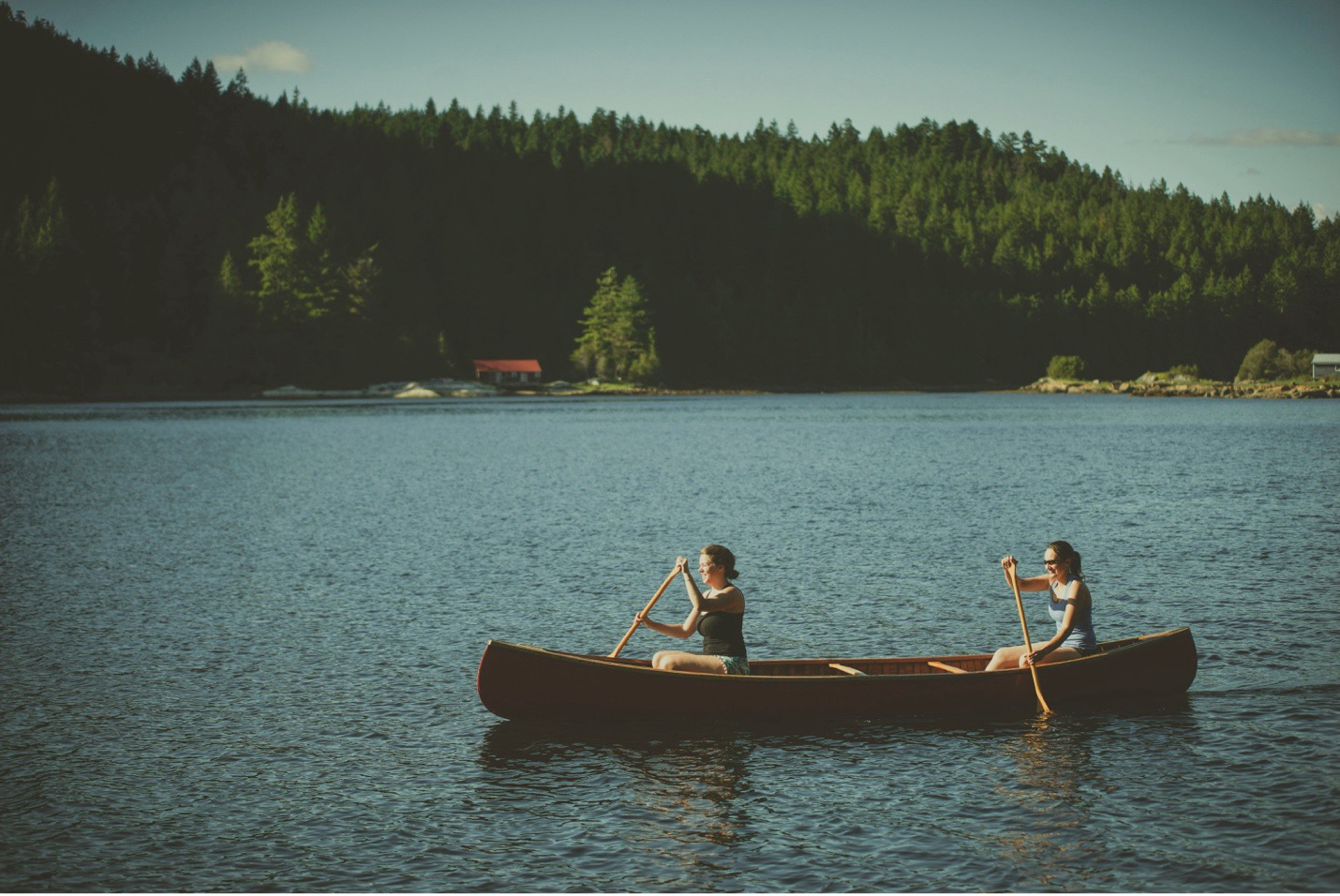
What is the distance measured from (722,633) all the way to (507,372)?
176 m

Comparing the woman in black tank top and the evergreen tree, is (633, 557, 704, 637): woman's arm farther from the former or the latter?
the evergreen tree

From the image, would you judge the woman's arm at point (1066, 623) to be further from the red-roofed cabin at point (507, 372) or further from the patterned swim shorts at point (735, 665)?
the red-roofed cabin at point (507, 372)

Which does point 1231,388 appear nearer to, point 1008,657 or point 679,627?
point 1008,657

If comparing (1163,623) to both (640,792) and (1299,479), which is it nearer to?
(640,792)

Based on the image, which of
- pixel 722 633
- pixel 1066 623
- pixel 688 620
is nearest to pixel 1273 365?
pixel 1066 623

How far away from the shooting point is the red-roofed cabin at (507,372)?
188250 mm

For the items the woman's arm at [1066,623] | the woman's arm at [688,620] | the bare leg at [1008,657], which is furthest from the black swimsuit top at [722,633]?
the woman's arm at [1066,623]

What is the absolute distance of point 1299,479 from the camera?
5219 centimetres

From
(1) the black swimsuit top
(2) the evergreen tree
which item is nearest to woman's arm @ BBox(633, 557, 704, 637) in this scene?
(1) the black swimsuit top

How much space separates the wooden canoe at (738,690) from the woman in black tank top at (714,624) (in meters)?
0.36

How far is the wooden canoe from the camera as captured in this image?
1571 centimetres

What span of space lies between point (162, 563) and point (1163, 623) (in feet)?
80.4

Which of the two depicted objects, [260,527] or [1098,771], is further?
[260,527]

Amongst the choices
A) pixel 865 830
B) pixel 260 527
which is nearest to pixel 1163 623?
pixel 865 830
